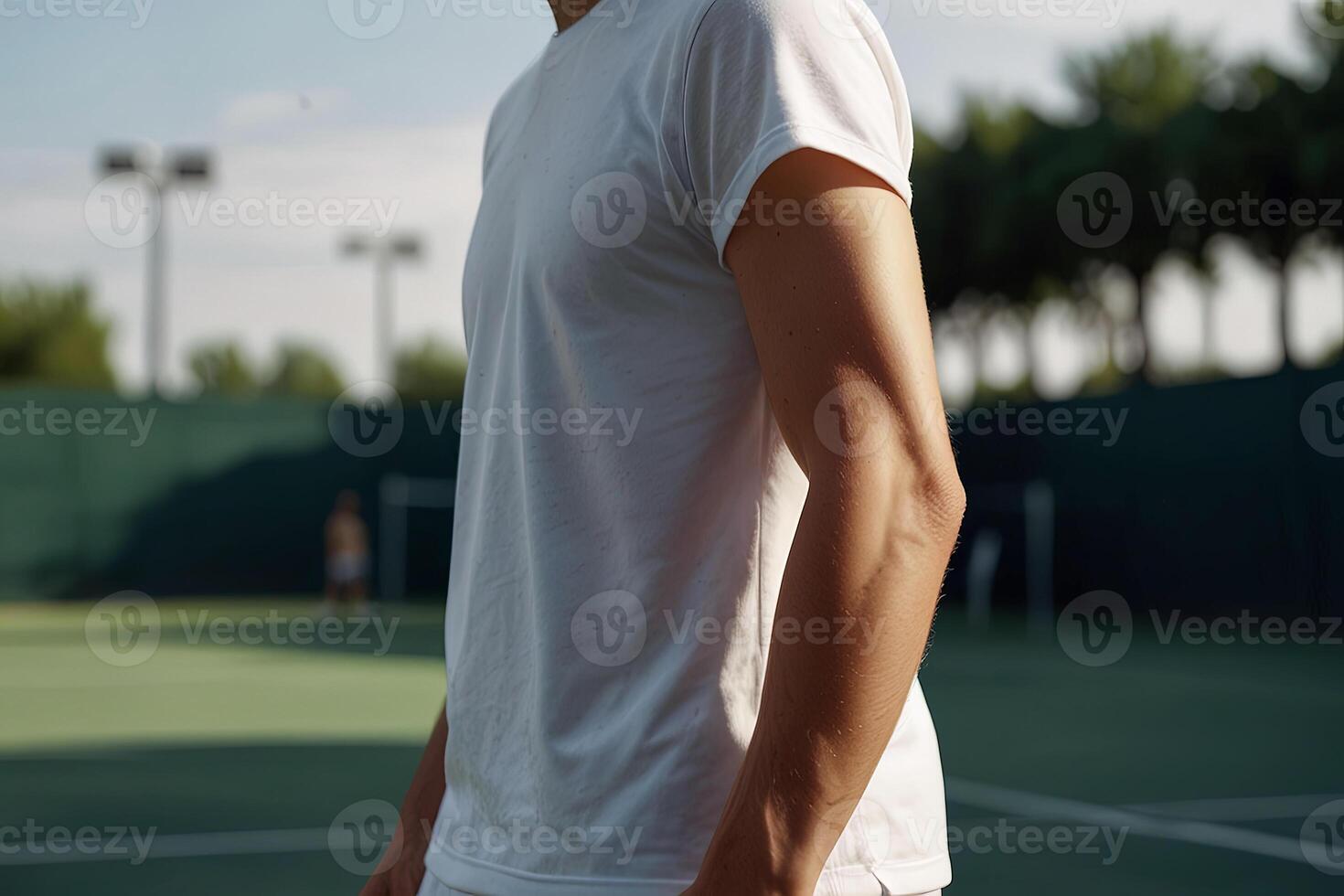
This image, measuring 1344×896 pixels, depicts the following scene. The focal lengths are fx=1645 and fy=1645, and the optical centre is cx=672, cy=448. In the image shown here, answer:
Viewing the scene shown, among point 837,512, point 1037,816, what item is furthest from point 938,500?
point 1037,816

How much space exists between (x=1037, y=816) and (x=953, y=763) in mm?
1539

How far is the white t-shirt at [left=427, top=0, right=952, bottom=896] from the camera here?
127 cm

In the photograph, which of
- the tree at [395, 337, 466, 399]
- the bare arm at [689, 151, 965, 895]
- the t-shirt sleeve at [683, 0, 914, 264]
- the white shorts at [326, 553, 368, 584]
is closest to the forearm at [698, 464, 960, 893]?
the bare arm at [689, 151, 965, 895]

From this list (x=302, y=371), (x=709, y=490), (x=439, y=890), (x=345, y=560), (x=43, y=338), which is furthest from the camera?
(x=302, y=371)

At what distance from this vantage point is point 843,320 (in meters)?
1.20

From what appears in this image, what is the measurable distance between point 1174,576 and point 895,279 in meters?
15.2

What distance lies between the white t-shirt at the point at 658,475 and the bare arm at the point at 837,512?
0.06m

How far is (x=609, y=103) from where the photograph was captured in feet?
4.62

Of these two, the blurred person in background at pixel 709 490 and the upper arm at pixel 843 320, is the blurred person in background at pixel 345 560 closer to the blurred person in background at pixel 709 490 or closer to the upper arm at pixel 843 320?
the blurred person in background at pixel 709 490

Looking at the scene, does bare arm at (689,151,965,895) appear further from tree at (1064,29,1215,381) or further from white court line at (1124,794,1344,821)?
tree at (1064,29,1215,381)

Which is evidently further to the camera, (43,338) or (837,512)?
(43,338)

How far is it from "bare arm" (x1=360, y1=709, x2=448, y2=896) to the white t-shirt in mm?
319

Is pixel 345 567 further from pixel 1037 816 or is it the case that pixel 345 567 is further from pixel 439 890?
pixel 439 890

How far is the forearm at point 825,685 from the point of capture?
3.86 ft
